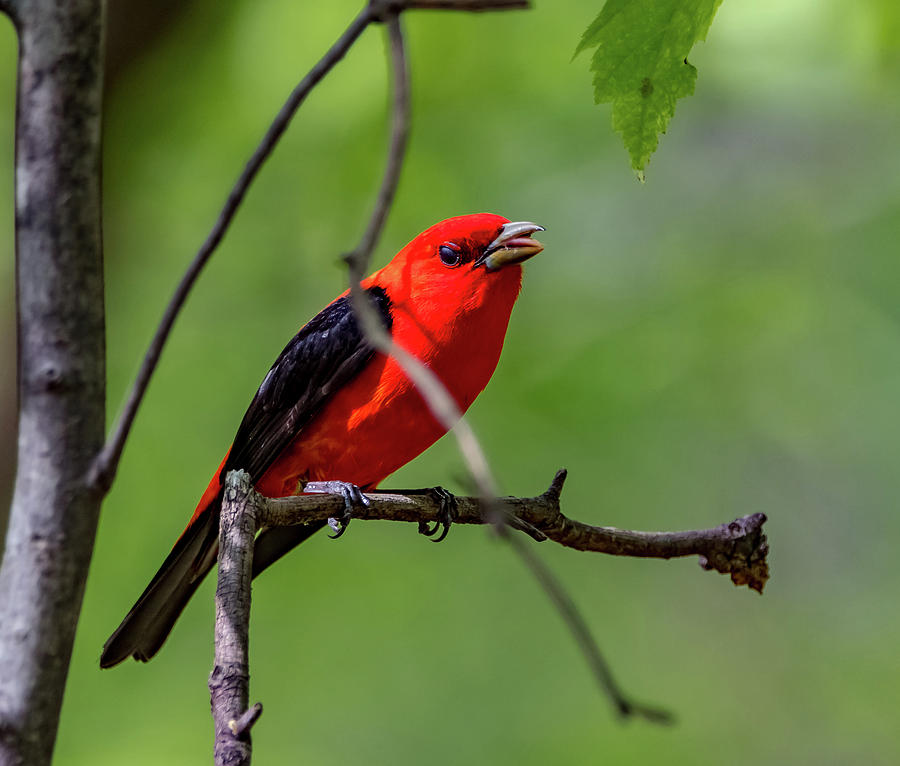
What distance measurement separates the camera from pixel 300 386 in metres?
4.15

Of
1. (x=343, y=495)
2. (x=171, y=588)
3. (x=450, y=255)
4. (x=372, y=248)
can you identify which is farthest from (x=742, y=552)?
(x=372, y=248)

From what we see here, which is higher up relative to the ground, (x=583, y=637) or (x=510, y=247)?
(x=510, y=247)

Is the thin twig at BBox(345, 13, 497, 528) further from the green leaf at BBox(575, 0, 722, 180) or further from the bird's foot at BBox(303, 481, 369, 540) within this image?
the bird's foot at BBox(303, 481, 369, 540)

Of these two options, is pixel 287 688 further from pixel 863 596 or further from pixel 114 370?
pixel 863 596

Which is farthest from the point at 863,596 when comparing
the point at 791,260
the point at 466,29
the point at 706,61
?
the point at 466,29

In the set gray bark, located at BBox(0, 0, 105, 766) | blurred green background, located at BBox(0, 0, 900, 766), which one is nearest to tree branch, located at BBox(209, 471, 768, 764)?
gray bark, located at BBox(0, 0, 105, 766)

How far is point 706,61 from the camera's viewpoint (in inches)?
265

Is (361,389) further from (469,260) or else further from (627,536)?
(627,536)

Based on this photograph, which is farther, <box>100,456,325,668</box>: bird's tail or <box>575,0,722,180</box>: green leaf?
<box>100,456,325,668</box>: bird's tail

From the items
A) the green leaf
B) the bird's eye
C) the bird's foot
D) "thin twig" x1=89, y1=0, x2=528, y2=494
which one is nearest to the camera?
"thin twig" x1=89, y1=0, x2=528, y2=494

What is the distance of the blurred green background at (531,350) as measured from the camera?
21.4 ft

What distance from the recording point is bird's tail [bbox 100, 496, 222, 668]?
3754 mm

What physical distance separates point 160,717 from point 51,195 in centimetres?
536

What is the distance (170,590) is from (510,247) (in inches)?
70.6
